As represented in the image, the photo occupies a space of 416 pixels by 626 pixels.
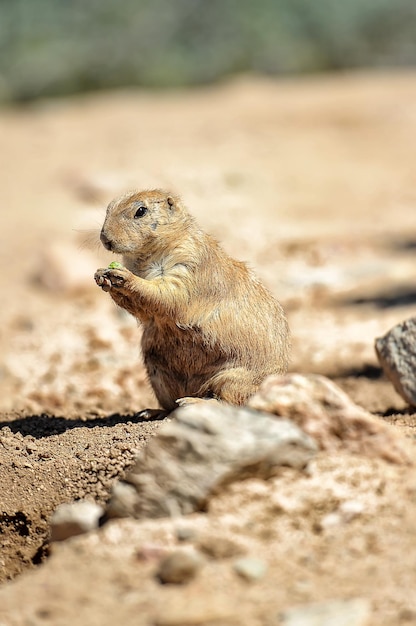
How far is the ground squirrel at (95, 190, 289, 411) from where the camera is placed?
19.1ft

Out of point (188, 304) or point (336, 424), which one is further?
point (188, 304)

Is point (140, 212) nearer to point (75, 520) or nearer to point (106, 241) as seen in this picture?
point (106, 241)

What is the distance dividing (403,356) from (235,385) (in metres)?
1.22

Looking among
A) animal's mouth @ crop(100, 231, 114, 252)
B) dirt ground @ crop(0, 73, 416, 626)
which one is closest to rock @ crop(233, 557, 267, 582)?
dirt ground @ crop(0, 73, 416, 626)

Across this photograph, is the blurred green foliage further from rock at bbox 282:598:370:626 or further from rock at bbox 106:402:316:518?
rock at bbox 282:598:370:626

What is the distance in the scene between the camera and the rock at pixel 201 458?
4.19 meters

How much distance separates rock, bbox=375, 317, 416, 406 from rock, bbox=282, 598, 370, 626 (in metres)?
2.83

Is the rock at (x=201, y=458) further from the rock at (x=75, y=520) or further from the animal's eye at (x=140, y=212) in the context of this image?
the animal's eye at (x=140, y=212)

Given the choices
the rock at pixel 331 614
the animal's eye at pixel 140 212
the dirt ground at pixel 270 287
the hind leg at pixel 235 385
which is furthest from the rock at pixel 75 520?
the animal's eye at pixel 140 212

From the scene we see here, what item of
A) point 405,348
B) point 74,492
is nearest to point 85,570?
point 74,492

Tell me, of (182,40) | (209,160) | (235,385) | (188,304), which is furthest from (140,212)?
(182,40)

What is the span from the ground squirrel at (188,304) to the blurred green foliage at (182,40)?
17.8m

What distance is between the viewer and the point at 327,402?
14.9 ft

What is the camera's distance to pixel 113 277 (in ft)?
18.7
